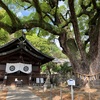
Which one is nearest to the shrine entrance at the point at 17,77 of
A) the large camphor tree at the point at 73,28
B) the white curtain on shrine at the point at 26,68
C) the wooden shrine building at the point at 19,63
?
the wooden shrine building at the point at 19,63

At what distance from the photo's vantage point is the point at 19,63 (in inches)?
695

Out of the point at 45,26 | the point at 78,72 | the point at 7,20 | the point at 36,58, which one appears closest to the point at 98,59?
the point at 78,72

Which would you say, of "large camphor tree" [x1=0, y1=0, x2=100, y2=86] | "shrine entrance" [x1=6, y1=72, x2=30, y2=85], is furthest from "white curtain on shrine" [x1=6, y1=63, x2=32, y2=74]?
"large camphor tree" [x1=0, y1=0, x2=100, y2=86]

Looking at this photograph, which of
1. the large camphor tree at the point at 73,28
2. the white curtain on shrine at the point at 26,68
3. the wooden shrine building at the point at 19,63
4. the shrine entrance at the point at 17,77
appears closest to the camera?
the large camphor tree at the point at 73,28

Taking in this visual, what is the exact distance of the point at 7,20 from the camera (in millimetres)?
11422

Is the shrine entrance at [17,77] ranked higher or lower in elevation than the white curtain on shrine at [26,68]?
lower

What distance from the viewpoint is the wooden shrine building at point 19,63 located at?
17.4 m

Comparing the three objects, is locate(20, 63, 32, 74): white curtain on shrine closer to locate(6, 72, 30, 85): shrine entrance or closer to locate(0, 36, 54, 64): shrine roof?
locate(6, 72, 30, 85): shrine entrance

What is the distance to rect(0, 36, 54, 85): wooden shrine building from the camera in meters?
17.4

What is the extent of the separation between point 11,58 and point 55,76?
6604 mm

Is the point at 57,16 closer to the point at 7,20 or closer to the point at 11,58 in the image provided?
the point at 7,20

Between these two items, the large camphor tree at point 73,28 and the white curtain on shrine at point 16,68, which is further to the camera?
the white curtain on shrine at point 16,68

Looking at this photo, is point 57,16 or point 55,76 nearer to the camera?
point 57,16

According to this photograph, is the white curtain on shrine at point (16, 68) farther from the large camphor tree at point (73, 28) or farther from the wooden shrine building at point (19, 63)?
the large camphor tree at point (73, 28)
